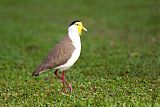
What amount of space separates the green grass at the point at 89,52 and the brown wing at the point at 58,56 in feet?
2.05

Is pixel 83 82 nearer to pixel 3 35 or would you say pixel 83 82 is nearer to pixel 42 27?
pixel 3 35

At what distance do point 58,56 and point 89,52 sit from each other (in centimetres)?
750

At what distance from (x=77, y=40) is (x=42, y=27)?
1373cm

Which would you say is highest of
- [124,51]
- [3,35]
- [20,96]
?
[3,35]

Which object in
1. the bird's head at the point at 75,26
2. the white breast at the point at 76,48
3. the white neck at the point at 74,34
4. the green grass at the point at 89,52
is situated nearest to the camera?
the green grass at the point at 89,52

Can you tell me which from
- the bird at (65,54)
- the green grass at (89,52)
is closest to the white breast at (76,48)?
the bird at (65,54)

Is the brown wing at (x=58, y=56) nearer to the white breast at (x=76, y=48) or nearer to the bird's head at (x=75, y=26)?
the white breast at (x=76, y=48)

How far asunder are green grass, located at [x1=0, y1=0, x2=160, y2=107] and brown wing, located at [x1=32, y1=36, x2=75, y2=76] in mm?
625

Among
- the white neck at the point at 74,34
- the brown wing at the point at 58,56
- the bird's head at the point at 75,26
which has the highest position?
the bird's head at the point at 75,26

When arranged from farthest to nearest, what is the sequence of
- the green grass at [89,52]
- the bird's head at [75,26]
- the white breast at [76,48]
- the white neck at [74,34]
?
the bird's head at [75,26], the white neck at [74,34], the white breast at [76,48], the green grass at [89,52]

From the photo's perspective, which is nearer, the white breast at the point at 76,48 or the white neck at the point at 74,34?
the white breast at the point at 76,48

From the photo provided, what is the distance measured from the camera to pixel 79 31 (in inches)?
428

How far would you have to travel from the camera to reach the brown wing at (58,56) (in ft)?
34.2

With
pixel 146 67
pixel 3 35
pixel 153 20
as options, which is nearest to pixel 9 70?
pixel 146 67
